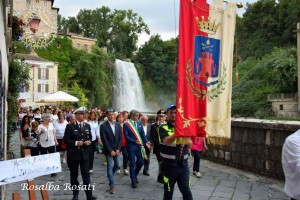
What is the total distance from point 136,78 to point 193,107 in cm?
5091

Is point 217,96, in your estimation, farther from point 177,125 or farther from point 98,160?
point 98,160

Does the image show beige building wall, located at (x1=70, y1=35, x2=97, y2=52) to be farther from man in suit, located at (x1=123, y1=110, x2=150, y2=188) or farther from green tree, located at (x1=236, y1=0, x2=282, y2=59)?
man in suit, located at (x1=123, y1=110, x2=150, y2=188)

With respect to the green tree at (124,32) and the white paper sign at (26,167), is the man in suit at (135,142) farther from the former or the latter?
the green tree at (124,32)

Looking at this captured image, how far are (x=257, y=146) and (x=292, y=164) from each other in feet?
19.4

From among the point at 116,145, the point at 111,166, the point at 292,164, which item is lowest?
the point at 111,166

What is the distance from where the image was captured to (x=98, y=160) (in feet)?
36.4

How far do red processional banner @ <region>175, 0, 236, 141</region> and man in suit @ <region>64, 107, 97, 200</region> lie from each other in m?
2.63

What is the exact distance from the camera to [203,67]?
4395 mm

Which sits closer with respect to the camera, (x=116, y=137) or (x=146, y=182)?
(x=116, y=137)

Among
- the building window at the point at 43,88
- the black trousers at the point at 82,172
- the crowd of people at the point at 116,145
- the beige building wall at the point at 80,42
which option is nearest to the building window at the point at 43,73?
the building window at the point at 43,88

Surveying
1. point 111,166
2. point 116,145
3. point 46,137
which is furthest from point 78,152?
point 46,137

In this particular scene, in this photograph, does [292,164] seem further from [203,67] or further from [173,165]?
[173,165]

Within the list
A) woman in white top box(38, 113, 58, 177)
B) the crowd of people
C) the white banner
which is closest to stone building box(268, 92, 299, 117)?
the crowd of people

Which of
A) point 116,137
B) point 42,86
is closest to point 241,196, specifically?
point 116,137
